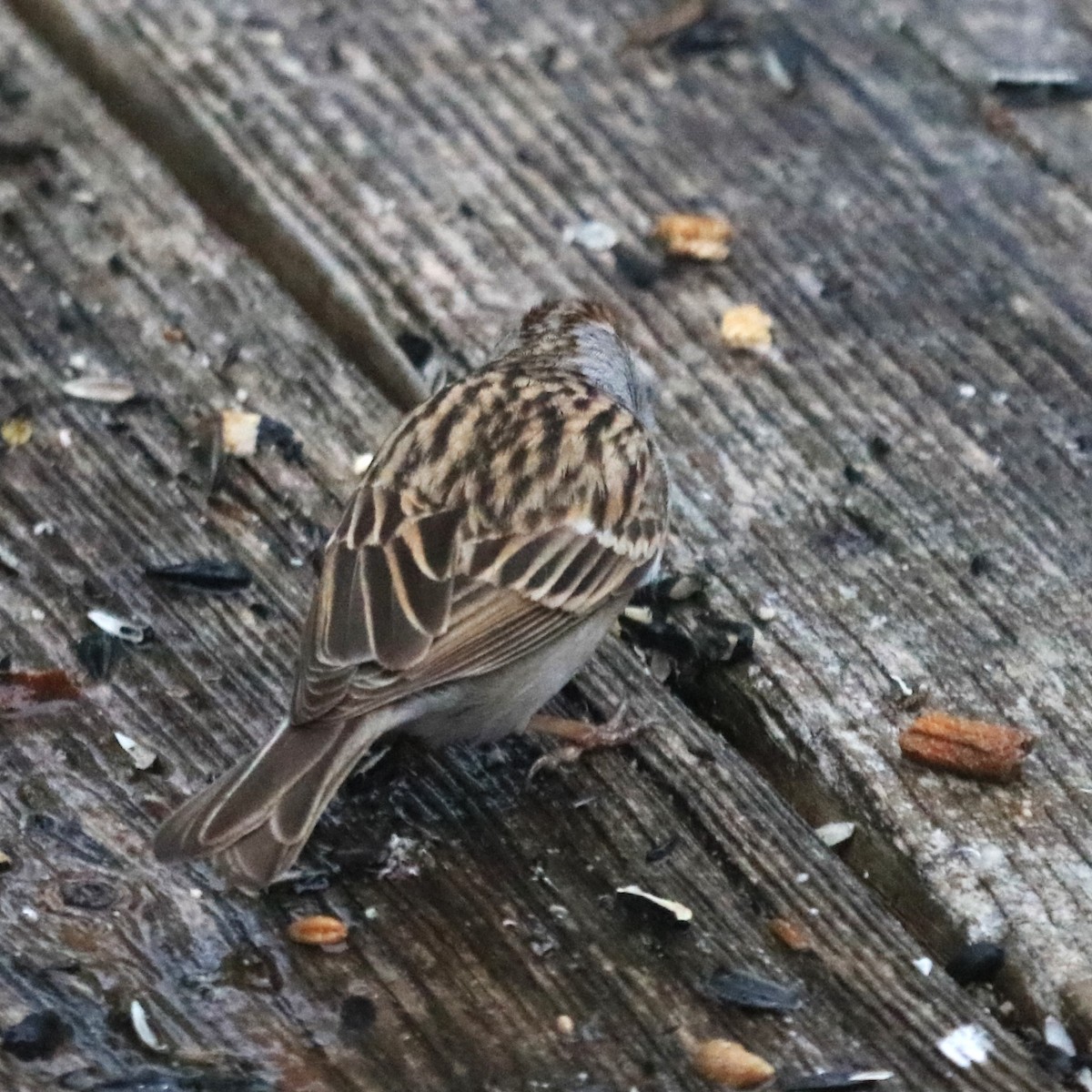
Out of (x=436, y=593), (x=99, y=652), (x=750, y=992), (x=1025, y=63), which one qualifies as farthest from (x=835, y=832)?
(x=1025, y=63)

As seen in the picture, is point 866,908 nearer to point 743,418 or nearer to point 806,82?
point 743,418

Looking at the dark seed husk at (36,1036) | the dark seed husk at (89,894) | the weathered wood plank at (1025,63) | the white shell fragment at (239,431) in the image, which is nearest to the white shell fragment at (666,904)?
the dark seed husk at (89,894)

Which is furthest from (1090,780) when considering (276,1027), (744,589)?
(276,1027)

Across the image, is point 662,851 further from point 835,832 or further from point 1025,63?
point 1025,63

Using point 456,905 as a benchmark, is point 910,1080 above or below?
below

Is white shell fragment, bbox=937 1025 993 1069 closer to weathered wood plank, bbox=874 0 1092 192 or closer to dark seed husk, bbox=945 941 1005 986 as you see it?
dark seed husk, bbox=945 941 1005 986

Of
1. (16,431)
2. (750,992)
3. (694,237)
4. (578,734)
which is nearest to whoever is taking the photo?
(750,992)

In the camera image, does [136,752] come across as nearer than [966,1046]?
No
